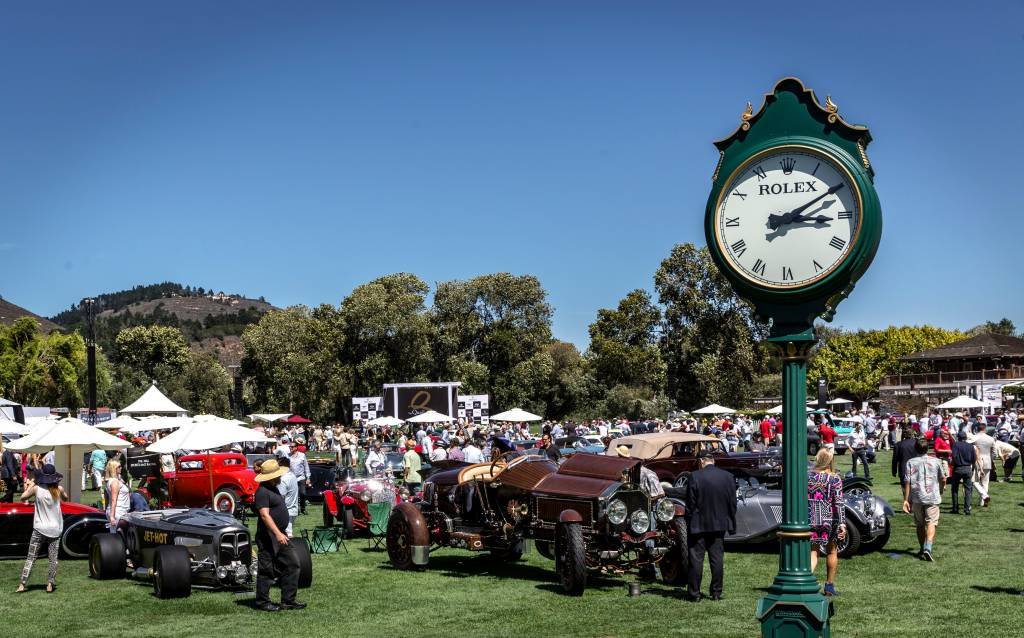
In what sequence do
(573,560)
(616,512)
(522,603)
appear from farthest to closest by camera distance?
(616,512), (573,560), (522,603)

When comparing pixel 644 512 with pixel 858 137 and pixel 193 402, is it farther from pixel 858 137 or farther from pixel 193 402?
pixel 193 402

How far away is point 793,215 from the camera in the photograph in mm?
6270

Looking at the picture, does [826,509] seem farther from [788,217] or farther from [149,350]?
[149,350]

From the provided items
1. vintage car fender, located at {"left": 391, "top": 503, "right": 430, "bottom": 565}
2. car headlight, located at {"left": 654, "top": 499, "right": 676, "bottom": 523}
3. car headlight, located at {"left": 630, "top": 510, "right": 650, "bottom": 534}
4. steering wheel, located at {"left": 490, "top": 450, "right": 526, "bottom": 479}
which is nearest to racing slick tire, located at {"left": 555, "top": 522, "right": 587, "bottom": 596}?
car headlight, located at {"left": 630, "top": 510, "right": 650, "bottom": 534}

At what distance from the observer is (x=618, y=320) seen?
73.3m

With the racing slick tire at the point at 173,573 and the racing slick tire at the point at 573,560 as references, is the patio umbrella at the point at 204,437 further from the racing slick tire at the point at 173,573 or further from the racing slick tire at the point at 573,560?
the racing slick tire at the point at 573,560

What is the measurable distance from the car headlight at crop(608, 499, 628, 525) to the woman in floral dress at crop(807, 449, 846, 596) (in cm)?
225

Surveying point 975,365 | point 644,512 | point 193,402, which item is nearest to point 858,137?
point 644,512

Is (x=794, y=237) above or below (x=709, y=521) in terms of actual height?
above

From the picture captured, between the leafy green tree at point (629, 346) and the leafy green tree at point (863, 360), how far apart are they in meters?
25.3

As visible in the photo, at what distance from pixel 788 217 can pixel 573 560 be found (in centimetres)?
722

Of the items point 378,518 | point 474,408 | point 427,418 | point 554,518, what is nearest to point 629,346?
point 474,408

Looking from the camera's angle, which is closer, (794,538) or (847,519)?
(794,538)

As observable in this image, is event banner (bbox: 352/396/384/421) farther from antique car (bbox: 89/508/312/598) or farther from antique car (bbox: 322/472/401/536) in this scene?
antique car (bbox: 89/508/312/598)
